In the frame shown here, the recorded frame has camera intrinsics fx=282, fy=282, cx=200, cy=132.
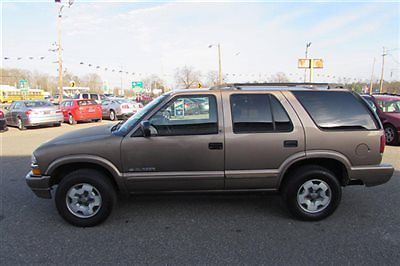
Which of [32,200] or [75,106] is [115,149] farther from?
[75,106]

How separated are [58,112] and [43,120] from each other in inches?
35.4

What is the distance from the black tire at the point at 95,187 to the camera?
3600mm

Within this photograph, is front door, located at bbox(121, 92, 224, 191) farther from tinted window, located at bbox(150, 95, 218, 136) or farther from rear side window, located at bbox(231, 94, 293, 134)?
rear side window, located at bbox(231, 94, 293, 134)

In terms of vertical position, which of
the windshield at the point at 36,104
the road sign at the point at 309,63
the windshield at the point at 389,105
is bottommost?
the windshield at the point at 389,105

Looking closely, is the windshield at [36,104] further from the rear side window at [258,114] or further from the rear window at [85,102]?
the rear side window at [258,114]

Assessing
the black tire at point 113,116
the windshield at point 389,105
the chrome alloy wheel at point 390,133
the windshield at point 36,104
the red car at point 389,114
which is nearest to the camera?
the red car at point 389,114

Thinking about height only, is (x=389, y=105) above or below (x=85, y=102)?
below

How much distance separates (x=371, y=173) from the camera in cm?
→ 373

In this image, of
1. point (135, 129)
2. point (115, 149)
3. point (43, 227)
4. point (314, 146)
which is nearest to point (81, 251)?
point (43, 227)

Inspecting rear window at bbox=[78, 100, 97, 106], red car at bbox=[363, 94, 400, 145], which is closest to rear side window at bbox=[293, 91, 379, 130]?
red car at bbox=[363, 94, 400, 145]

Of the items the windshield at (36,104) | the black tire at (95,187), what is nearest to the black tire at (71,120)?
the windshield at (36,104)

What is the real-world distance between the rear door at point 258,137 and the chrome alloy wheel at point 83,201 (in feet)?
5.71

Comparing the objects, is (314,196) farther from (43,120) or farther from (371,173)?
(43,120)

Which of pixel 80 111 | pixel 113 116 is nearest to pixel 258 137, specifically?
pixel 80 111
